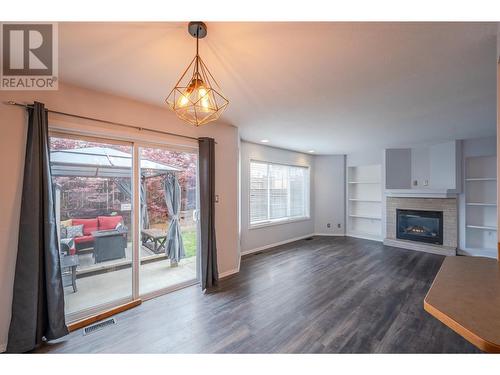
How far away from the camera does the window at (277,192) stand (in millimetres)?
5086

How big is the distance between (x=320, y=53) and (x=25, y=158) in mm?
2685

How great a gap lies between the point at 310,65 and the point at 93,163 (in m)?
2.50

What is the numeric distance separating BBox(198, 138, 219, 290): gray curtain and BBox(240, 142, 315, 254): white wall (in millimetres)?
1539

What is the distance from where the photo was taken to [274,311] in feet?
8.32

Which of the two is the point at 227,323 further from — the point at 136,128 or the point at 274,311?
the point at 136,128

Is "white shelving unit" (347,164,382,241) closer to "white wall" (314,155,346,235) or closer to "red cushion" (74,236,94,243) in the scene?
"white wall" (314,155,346,235)

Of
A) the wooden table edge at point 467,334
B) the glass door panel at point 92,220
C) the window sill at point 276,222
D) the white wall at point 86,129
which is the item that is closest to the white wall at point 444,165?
the window sill at point 276,222

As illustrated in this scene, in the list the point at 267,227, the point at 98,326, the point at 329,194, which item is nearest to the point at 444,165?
the point at 329,194

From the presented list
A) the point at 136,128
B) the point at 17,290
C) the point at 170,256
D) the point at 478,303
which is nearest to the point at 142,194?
the point at 136,128

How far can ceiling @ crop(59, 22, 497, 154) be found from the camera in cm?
143

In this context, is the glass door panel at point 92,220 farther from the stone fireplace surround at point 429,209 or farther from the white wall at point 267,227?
the stone fireplace surround at point 429,209

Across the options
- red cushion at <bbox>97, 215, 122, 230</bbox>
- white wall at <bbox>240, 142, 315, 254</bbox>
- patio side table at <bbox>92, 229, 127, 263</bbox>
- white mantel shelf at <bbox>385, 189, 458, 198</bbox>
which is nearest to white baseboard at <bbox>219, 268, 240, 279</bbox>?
white wall at <bbox>240, 142, 315, 254</bbox>

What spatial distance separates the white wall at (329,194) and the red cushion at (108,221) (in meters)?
5.43
